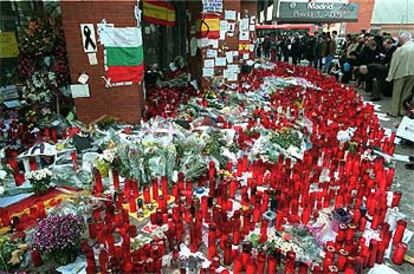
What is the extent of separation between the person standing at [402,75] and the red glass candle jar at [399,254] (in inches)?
223

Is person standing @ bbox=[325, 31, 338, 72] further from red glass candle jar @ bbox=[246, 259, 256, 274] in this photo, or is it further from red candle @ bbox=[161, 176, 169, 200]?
red glass candle jar @ bbox=[246, 259, 256, 274]

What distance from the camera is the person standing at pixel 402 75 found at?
741 cm

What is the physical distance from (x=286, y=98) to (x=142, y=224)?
5.45m

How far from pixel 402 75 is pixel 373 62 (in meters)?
3.54

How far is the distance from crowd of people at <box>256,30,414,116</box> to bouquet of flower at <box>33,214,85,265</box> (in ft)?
18.1

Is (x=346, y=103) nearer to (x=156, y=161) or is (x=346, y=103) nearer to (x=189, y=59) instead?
(x=189, y=59)

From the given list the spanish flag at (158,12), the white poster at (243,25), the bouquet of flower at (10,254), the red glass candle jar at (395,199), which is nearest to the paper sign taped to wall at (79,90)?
the spanish flag at (158,12)

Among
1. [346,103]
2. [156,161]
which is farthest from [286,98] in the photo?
[156,161]

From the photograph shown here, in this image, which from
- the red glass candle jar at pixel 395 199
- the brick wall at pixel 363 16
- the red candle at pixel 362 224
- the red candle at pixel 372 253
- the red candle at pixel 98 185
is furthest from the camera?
the brick wall at pixel 363 16

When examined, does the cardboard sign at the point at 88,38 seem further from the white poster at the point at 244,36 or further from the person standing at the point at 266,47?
the person standing at the point at 266,47

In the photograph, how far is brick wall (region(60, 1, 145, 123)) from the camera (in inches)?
222

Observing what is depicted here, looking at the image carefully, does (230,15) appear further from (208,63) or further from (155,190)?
(155,190)

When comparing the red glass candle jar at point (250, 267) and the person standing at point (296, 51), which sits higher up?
the person standing at point (296, 51)

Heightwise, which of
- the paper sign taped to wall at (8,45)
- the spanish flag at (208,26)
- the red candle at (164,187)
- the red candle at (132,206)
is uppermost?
the spanish flag at (208,26)
